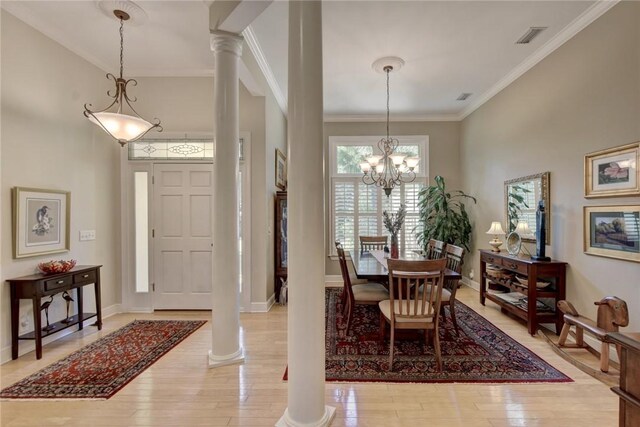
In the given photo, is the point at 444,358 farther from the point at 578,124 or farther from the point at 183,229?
the point at 183,229

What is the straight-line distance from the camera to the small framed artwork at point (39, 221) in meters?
2.84

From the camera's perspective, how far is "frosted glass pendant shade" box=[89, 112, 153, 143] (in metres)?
2.72

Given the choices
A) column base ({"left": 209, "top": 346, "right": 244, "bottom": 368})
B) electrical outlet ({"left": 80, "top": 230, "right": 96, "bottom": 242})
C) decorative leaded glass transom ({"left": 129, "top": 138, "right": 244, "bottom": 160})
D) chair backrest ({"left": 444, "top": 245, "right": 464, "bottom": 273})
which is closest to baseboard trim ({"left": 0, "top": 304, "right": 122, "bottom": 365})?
electrical outlet ({"left": 80, "top": 230, "right": 96, "bottom": 242})

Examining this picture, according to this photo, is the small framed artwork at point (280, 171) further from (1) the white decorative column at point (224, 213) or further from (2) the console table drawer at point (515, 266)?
(2) the console table drawer at point (515, 266)

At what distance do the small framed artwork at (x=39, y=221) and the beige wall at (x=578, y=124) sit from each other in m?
5.58

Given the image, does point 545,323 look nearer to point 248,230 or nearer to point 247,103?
point 248,230

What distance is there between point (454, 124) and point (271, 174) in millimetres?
3908

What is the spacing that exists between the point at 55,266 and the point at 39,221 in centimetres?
50

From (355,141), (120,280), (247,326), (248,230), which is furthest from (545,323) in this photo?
(120,280)

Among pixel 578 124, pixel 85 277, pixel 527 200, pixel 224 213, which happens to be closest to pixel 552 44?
pixel 578 124

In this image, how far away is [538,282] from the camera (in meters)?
3.42

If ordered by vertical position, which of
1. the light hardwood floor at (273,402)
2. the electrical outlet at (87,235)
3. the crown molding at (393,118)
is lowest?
the light hardwood floor at (273,402)

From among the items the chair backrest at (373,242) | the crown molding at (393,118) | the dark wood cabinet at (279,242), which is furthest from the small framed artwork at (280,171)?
the chair backrest at (373,242)

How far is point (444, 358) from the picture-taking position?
9.16 ft
